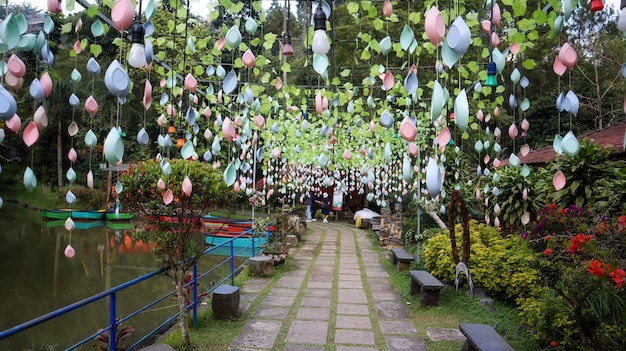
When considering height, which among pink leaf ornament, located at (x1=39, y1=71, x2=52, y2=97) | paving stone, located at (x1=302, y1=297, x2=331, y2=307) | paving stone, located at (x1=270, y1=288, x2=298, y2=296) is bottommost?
paving stone, located at (x1=302, y1=297, x2=331, y2=307)

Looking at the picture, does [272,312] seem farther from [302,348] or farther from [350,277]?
[350,277]

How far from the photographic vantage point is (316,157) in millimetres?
8531

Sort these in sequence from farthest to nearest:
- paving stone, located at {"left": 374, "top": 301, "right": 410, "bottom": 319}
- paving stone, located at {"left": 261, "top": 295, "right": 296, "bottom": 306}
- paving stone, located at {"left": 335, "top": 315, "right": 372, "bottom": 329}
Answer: paving stone, located at {"left": 261, "top": 295, "right": 296, "bottom": 306} < paving stone, located at {"left": 374, "top": 301, "right": 410, "bottom": 319} < paving stone, located at {"left": 335, "top": 315, "right": 372, "bottom": 329}

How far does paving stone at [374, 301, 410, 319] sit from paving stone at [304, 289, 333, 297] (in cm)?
69

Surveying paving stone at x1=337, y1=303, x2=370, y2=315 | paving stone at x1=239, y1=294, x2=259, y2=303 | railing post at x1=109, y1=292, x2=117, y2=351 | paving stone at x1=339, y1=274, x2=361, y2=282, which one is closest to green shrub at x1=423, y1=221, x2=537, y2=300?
paving stone at x1=339, y1=274, x2=361, y2=282

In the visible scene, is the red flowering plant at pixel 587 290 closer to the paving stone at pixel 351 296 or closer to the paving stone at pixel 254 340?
the paving stone at pixel 254 340

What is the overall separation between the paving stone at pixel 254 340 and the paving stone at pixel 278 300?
98cm

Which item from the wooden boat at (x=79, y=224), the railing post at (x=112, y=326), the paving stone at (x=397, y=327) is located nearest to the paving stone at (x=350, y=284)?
the paving stone at (x=397, y=327)

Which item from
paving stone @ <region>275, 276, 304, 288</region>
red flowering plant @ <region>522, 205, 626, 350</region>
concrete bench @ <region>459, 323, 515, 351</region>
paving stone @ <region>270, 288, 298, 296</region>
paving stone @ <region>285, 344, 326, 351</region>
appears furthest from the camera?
paving stone @ <region>275, 276, 304, 288</region>

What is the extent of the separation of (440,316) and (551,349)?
1403 mm

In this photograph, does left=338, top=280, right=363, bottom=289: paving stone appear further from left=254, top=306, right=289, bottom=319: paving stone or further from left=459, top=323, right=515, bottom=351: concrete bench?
left=459, top=323, right=515, bottom=351: concrete bench

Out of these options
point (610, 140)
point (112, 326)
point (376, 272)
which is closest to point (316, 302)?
point (376, 272)

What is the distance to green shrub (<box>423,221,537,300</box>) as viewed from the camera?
4.50m

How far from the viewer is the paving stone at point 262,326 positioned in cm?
389
